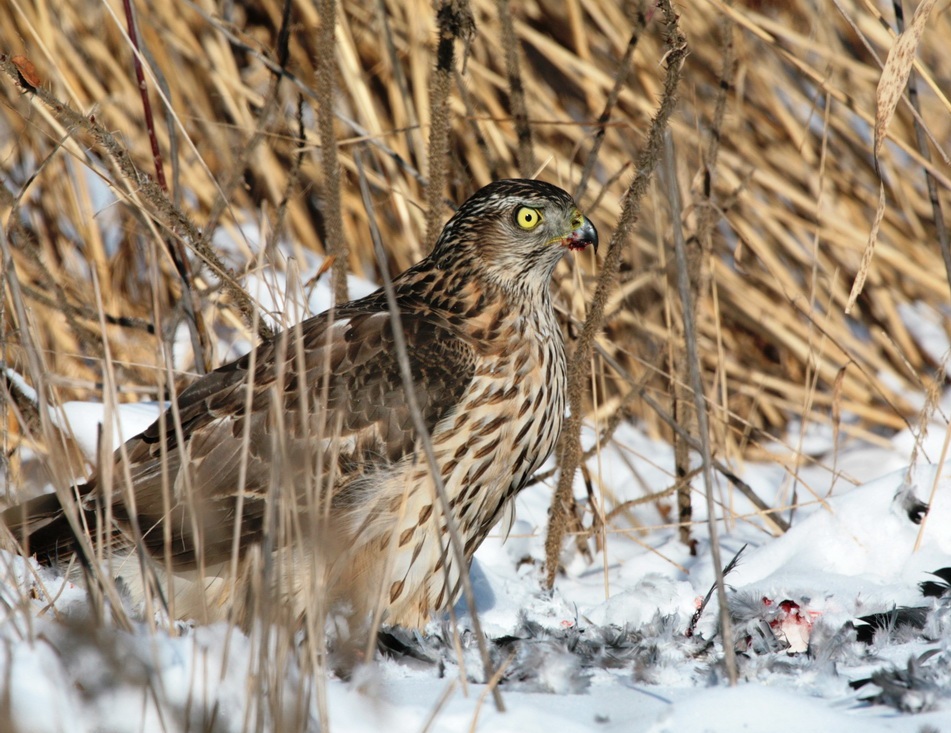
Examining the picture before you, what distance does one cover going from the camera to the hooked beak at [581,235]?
122 inches

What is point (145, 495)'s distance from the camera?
2.84 metres

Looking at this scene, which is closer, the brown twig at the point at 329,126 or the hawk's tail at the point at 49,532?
the hawk's tail at the point at 49,532

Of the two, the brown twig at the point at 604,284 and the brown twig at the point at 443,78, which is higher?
the brown twig at the point at 443,78

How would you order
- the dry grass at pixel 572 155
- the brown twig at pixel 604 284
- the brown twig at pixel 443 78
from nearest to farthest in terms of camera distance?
the brown twig at pixel 604 284
the brown twig at pixel 443 78
the dry grass at pixel 572 155

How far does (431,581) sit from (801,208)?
2927 millimetres

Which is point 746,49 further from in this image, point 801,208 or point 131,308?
point 131,308

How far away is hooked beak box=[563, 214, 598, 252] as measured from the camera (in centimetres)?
311

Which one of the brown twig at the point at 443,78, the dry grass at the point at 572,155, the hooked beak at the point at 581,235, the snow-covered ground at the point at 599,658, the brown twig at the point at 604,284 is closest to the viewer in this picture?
the snow-covered ground at the point at 599,658

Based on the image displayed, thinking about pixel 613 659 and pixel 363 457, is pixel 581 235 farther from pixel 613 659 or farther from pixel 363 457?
pixel 613 659

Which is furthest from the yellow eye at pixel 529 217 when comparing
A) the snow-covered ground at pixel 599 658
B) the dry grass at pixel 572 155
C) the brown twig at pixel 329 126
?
the dry grass at pixel 572 155

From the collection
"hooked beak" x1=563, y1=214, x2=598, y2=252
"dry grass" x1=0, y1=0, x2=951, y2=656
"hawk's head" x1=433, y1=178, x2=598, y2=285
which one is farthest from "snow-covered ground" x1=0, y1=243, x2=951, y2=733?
"dry grass" x1=0, y1=0, x2=951, y2=656

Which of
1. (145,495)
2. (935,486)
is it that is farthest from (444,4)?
(935,486)

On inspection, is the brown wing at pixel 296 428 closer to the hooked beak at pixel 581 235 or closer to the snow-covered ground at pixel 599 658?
the snow-covered ground at pixel 599 658

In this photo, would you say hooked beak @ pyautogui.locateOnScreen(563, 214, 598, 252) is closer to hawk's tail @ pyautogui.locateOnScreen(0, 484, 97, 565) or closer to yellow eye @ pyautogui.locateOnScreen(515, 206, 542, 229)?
yellow eye @ pyautogui.locateOnScreen(515, 206, 542, 229)
